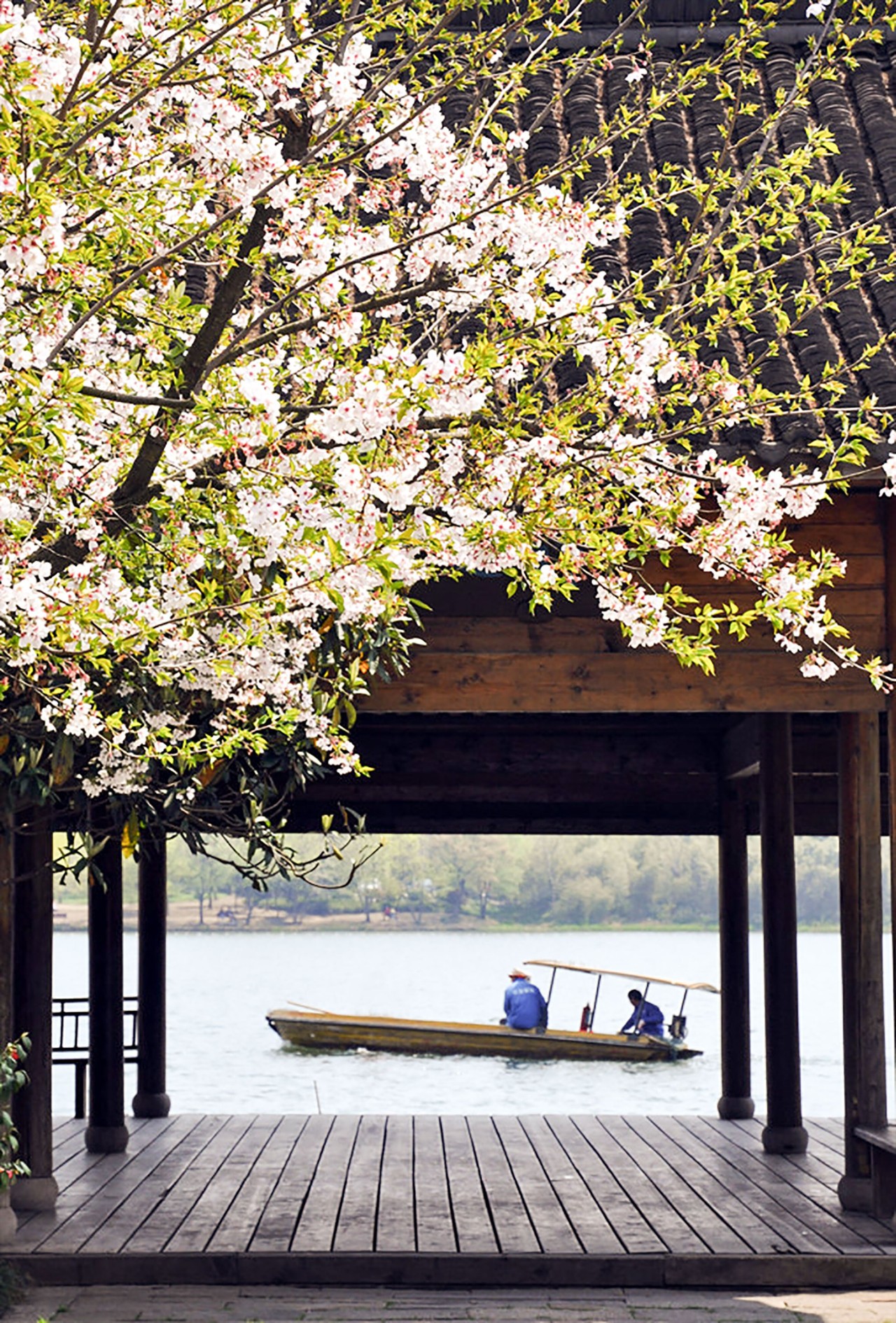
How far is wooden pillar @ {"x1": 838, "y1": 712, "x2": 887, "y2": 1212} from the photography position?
769 centimetres

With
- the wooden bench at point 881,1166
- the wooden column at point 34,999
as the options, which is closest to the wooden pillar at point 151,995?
the wooden column at point 34,999

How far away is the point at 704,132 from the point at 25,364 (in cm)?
559

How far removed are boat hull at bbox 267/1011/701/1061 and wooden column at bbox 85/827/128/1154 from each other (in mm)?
10603

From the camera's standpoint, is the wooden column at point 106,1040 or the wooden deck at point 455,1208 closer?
the wooden deck at point 455,1208

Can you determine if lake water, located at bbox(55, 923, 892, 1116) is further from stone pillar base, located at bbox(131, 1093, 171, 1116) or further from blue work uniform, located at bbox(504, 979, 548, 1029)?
stone pillar base, located at bbox(131, 1093, 171, 1116)

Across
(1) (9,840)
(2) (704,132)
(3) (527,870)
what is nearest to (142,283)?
(1) (9,840)

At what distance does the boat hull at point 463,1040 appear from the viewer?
20594mm

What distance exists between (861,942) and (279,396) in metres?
4.04

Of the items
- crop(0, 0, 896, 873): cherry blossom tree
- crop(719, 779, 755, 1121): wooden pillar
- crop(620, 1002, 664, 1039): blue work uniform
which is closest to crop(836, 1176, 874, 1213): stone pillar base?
crop(0, 0, 896, 873): cherry blossom tree

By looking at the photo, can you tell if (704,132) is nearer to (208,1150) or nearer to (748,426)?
(748,426)

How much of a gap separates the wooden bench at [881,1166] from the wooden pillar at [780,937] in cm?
210

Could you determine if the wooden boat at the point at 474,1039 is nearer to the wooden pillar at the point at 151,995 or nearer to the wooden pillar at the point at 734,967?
the wooden pillar at the point at 734,967

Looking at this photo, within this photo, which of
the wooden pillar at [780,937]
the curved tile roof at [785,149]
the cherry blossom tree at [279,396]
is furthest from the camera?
the wooden pillar at [780,937]

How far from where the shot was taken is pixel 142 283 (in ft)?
17.9
